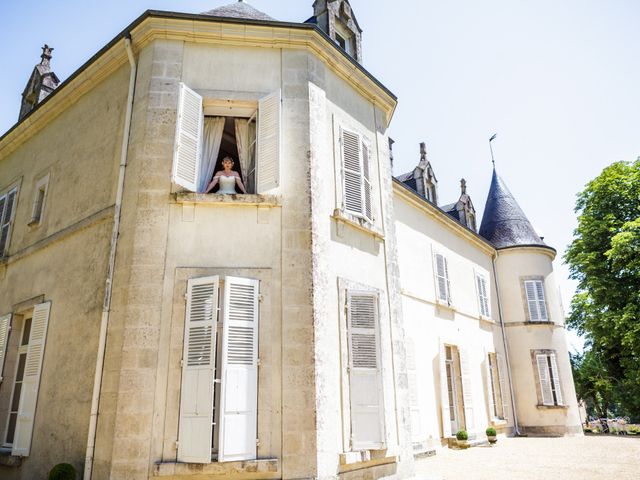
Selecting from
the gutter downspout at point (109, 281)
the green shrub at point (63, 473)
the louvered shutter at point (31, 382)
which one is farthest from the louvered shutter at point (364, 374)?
the louvered shutter at point (31, 382)

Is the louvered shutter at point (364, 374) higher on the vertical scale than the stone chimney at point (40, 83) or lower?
lower

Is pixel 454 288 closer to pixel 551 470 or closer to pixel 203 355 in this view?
pixel 551 470

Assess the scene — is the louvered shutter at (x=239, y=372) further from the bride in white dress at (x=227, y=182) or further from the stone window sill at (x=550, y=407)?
the stone window sill at (x=550, y=407)

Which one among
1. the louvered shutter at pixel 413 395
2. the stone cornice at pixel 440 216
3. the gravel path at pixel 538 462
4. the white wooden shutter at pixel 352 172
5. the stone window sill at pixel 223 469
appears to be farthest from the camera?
the stone cornice at pixel 440 216

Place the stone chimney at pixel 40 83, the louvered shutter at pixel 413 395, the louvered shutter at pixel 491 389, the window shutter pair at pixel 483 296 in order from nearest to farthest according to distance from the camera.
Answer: the louvered shutter at pixel 413 395 < the stone chimney at pixel 40 83 < the louvered shutter at pixel 491 389 < the window shutter pair at pixel 483 296

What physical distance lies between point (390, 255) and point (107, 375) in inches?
177

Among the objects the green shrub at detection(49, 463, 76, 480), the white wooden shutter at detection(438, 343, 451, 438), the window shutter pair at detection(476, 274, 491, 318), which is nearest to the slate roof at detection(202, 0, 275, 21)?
the green shrub at detection(49, 463, 76, 480)

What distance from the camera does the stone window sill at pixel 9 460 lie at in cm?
683

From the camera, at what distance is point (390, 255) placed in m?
7.86

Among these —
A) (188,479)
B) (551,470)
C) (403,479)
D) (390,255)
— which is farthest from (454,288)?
(188,479)

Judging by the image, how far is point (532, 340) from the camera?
16484 millimetres

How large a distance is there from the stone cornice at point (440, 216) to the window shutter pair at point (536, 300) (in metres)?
1.71

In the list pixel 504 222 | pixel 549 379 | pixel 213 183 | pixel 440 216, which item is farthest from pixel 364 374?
pixel 504 222

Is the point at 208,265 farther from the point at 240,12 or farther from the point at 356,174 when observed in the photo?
the point at 240,12
